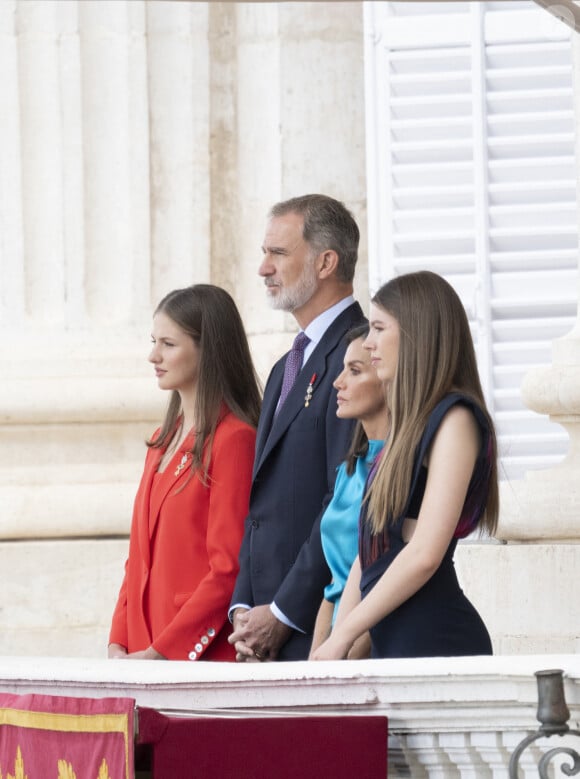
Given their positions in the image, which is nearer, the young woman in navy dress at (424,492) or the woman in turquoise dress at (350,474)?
the young woman in navy dress at (424,492)

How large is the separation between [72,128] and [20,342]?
0.75 m

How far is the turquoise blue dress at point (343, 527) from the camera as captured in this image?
142 inches

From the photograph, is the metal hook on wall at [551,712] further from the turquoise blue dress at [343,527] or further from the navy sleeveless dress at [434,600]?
the turquoise blue dress at [343,527]

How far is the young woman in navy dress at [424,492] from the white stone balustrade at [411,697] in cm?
36

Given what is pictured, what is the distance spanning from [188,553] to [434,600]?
0.99m

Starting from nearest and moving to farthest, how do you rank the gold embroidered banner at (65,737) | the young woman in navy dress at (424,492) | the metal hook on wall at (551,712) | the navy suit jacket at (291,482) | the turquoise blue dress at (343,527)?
the metal hook on wall at (551,712) < the gold embroidered banner at (65,737) < the young woman in navy dress at (424,492) < the turquoise blue dress at (343,527) < the navy suit jacket at (291,482)

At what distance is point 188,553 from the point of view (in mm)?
4074

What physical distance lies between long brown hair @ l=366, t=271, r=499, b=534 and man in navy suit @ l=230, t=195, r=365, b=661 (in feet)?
1.50

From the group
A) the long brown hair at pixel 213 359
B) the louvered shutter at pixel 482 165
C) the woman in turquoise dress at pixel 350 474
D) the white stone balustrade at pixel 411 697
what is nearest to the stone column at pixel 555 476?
the louvered shutter at pixel 482 165

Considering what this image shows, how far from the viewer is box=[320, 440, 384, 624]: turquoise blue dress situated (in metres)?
3.60

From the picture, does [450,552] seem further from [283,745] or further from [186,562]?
[186,562]

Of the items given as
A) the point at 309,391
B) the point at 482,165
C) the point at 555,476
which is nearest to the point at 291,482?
the point at 309,391

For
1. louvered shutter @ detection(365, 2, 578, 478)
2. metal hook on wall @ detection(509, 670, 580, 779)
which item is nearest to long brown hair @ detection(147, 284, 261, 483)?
metal hook on wall @ detection(509, 670, 580, 779)

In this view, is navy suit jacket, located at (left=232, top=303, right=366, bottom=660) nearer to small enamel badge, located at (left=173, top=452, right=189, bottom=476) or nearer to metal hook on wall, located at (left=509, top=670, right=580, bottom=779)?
small enamel badge, located at (left=173, top=452, right=189, bottom=476)
